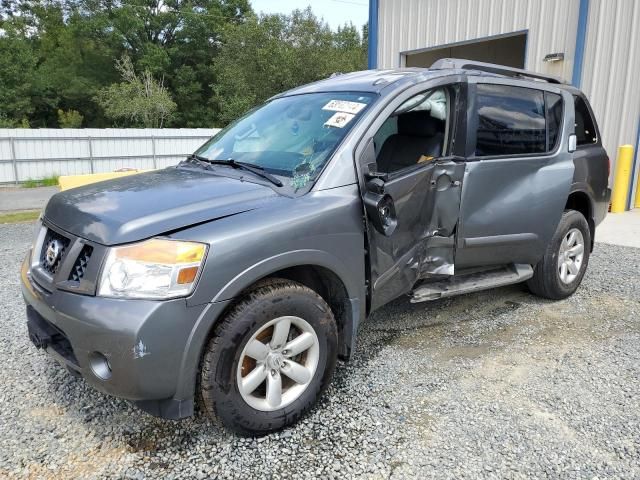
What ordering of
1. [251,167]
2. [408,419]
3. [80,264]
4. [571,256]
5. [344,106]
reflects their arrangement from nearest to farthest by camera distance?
[80,264]
[408,419]
[251,167]
[344,106]
[571,256]

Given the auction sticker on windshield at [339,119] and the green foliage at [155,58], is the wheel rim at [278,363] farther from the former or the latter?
the green foliage at [155,58]

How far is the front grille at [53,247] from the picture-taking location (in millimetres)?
2422

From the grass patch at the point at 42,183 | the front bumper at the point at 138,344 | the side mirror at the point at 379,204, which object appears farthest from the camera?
the grass patch at the point at 42,183

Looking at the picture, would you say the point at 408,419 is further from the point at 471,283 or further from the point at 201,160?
the point at 201,160

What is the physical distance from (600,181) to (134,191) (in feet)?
13.2

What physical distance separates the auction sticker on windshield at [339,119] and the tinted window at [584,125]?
2551 millimetres

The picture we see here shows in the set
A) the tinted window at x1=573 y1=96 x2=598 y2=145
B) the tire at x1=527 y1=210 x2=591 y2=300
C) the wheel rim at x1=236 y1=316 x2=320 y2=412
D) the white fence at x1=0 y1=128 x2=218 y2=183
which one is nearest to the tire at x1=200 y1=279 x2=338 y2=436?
the wheel rim at x1=236 y1=316 x2=320 y2=412

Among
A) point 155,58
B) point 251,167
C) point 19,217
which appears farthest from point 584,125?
point 155,58

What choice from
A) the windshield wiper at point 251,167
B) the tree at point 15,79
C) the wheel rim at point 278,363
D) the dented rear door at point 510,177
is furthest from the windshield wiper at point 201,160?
the tree at point 15,79

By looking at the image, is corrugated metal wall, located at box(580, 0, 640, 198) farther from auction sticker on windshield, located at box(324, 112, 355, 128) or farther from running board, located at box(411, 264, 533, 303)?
auction sticker on windshield, located at box(324, 112, 355, 128)

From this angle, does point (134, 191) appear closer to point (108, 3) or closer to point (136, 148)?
point (136, 148)

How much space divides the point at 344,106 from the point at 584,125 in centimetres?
268

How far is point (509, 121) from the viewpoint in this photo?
3.74m

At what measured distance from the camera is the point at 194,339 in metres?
2.18
